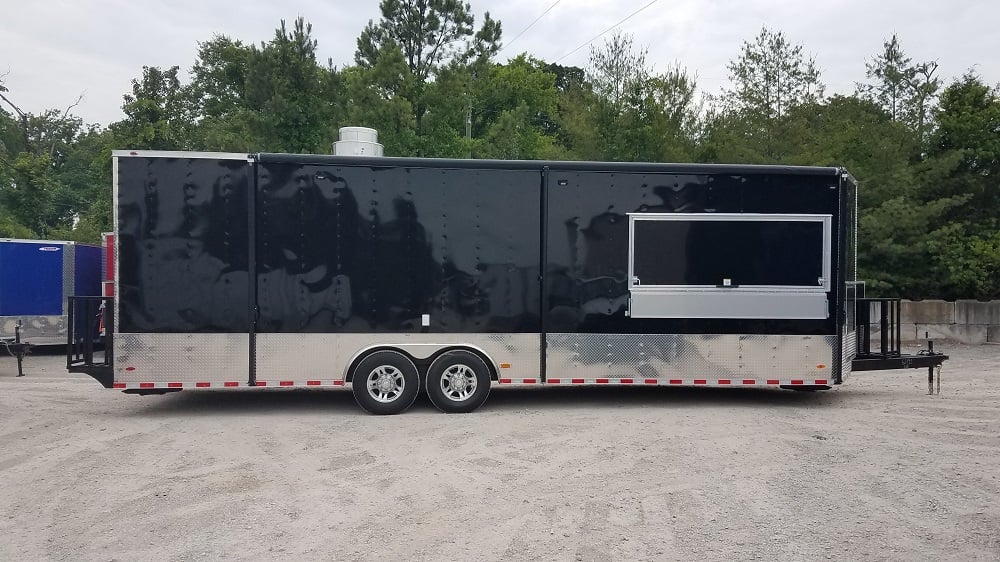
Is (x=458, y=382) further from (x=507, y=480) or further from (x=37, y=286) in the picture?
(x=37, y=286)

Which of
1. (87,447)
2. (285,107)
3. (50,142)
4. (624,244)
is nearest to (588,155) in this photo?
(285,107)

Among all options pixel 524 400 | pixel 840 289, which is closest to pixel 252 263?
pixel 524 400

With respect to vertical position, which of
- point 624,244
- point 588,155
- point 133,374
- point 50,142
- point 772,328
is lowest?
point 133,374

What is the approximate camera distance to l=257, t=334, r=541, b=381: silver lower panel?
8.87 metres

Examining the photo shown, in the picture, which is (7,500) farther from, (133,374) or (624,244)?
(624,244)

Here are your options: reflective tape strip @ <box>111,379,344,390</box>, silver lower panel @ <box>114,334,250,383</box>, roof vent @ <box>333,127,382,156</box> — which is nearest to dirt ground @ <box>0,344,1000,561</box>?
reflective tape strip @ <box>111,379,344,390</box>

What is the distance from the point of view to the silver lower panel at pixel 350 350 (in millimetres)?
8867

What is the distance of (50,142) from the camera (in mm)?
46875

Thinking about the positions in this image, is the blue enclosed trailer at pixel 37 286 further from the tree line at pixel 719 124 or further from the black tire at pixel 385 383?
the black tire at pixel 385 383

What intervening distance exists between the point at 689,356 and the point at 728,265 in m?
1.29

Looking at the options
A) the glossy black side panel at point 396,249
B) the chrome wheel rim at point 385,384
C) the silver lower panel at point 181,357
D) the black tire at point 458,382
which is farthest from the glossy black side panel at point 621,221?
the silver lower panel at point 181,357

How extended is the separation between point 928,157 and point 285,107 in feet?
54.2

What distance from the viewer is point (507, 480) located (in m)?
6.24

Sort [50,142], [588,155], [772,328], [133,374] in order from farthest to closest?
[50,142] → [588,155] → [772,328] → [133,374]
